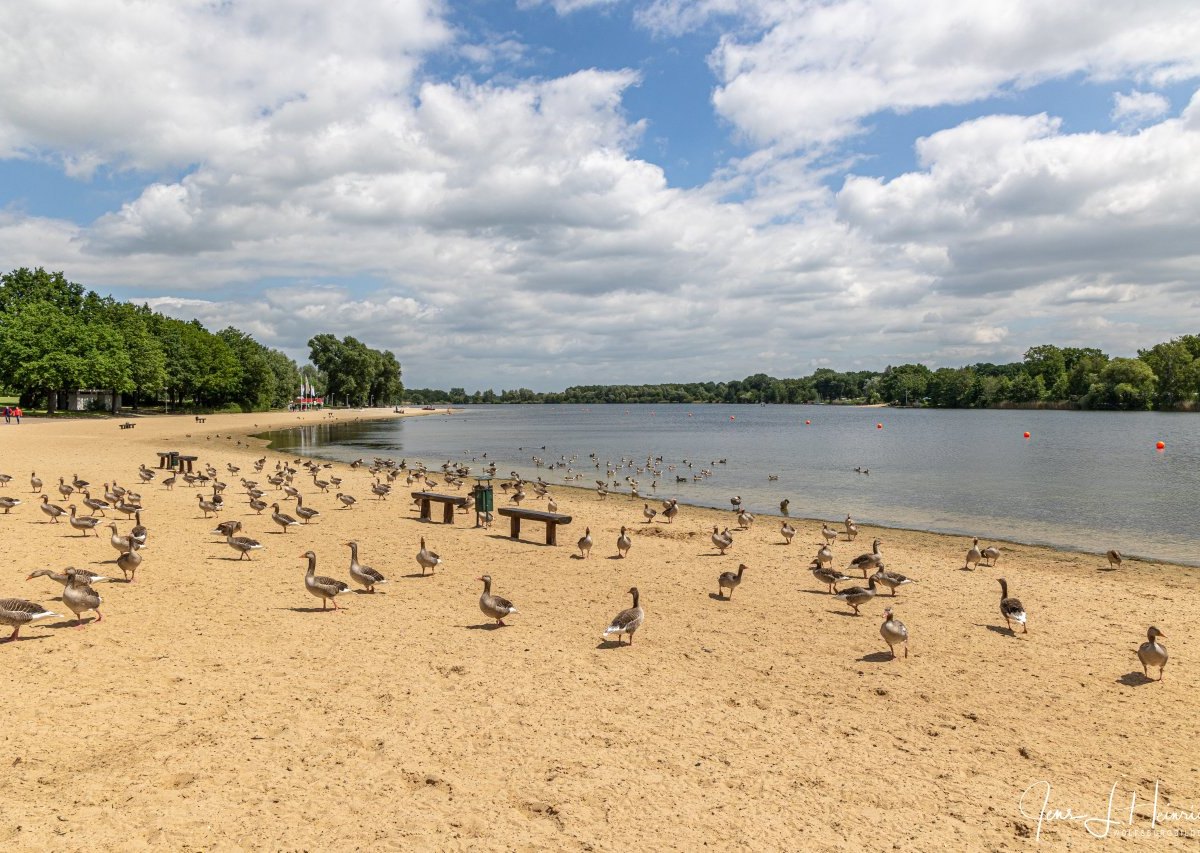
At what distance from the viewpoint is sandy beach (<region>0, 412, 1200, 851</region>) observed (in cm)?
610

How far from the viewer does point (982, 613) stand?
1366 cm

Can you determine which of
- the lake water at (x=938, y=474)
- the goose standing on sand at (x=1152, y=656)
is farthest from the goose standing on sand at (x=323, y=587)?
the lake water at (x=938, y=474)

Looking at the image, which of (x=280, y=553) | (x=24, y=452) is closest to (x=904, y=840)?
(x=280, y=553)

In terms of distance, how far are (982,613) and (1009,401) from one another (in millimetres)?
187578

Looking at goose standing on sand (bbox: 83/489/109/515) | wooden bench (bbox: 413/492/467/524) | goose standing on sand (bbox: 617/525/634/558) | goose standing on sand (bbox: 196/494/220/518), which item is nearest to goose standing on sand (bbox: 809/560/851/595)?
goose standing on sand (bbox: 617/525/634/558)

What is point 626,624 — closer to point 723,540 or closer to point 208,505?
point 723,540

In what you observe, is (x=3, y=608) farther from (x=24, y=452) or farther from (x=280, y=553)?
(x=24, y=452)

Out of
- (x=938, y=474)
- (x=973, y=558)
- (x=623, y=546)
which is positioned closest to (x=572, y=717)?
(x=623, y=546)

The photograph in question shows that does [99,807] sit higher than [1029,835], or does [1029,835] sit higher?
[99,807]

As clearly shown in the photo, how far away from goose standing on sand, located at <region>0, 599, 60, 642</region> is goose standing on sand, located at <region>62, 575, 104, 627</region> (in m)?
0.41

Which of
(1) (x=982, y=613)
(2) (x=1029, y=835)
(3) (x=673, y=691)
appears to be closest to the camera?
(2) (x=1029, y=835)

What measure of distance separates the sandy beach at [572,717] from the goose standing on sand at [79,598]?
260mm

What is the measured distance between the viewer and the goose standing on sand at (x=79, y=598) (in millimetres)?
10195

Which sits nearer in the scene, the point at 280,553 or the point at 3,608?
the point at 3,608
